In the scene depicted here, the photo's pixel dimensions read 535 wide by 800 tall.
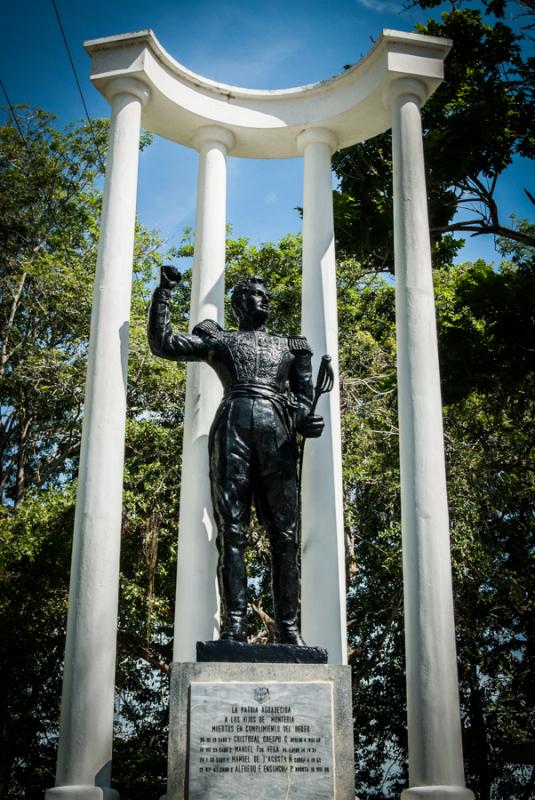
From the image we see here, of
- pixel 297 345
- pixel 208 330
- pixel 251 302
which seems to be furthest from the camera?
pixel 251 302

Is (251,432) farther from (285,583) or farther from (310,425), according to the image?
(285,583)

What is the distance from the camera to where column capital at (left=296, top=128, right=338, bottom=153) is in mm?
19391

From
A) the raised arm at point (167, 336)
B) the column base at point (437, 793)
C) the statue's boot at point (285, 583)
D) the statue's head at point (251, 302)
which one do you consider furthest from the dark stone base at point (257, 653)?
the statue's head at point (251, 302)

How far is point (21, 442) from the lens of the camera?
3606cm

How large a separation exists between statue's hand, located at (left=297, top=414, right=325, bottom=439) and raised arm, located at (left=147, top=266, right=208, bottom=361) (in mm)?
1886

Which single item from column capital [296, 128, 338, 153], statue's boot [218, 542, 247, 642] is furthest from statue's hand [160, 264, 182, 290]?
column capital [296, 128, 338, 153]

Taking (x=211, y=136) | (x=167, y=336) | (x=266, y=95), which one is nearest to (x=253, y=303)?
(x=167, y=336)

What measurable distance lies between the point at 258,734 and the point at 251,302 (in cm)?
667

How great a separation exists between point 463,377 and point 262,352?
11.4m

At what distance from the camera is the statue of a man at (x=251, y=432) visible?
12391mm

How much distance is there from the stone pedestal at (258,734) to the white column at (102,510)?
2799 mm

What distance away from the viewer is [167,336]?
535 inches

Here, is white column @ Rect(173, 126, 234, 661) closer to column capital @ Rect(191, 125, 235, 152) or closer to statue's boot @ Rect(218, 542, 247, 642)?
column capital @ Rect(191, 125, 235, 152)

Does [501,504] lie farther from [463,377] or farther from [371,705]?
[371,705]
